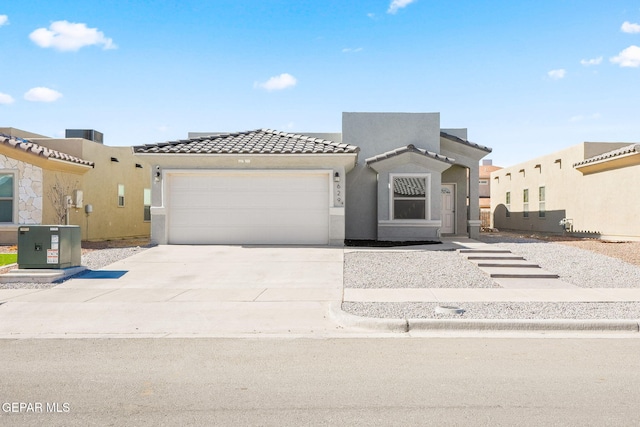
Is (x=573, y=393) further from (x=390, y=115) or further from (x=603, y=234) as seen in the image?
(x=603, y=234)

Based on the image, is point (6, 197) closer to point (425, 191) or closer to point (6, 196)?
point (6, 196)

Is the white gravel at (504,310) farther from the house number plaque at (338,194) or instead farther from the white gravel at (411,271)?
the house number plaque at (338,194)

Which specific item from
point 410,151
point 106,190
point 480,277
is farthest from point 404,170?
point 106,190

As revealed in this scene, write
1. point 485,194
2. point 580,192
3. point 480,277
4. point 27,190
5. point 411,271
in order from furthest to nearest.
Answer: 1. point 485,194
2. point 580,192
3. point 27,190
4. point 411,271
5. point 480,277

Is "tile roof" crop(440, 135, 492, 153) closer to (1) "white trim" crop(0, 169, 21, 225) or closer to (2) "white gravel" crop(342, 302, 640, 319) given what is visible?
(2) "white gravel" crop(342, 302, 640, 319)

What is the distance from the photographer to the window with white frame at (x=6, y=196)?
58.2 feet

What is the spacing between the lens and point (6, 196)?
1778 cm

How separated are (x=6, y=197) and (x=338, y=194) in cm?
1206

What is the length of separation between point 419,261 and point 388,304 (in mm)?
4879

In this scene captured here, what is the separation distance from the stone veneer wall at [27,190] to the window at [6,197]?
0.99 ft

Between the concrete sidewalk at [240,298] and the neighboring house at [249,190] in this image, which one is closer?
the concrete sidewalk at [240,298]

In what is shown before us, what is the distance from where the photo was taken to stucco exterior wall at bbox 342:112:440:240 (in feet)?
64.4

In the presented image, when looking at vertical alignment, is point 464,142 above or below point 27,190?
above

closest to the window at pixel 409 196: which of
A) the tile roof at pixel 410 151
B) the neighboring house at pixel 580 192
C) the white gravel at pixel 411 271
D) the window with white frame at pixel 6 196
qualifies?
the tile roof at pixel 410 151
